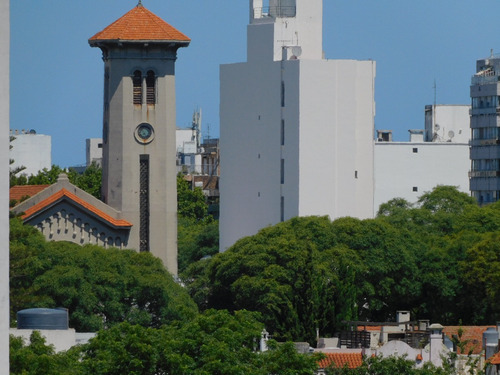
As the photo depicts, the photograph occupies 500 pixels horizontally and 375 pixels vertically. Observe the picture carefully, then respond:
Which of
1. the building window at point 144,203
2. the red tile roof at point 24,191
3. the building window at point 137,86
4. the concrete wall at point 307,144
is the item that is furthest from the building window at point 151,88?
the concrete wall at point 307,144

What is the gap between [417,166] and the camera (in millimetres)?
152250

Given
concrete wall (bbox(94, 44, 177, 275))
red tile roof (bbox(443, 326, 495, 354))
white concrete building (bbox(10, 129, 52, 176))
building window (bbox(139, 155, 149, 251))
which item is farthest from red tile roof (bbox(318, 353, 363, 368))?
white concrete building (bbox(10, 129, 52, 176))

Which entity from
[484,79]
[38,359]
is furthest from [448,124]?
[38,359]

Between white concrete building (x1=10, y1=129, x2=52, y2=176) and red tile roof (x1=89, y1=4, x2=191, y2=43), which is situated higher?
red tile roof (x1=89, y1=4, x2=191, y2=43)

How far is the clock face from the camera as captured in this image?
10631 cm

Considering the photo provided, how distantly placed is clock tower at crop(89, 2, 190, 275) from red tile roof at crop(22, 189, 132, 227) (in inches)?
49.4

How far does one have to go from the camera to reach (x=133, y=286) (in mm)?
78750

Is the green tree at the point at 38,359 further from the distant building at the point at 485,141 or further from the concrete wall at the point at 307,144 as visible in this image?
the distant building at the point at 485,141

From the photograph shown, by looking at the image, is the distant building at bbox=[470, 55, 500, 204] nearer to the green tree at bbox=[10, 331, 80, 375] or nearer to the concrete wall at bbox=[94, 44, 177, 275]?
the concrete wall at bbox=[94, 44, 177, 275]

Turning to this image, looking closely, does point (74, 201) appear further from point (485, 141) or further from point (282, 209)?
point (485, 141)

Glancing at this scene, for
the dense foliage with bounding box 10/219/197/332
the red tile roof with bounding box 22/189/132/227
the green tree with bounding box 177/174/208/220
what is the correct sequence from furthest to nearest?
the green tree with bounding box 177/174/208/220 < the red tile roof with bounding box 22/189/132/227 < the dense foliage with bounding box 10/219/197/332

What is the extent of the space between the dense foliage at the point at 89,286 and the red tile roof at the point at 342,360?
52.4ft

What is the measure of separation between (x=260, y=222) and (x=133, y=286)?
3188 centimetres

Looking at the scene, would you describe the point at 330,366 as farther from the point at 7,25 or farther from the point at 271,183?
the point at 271,183
